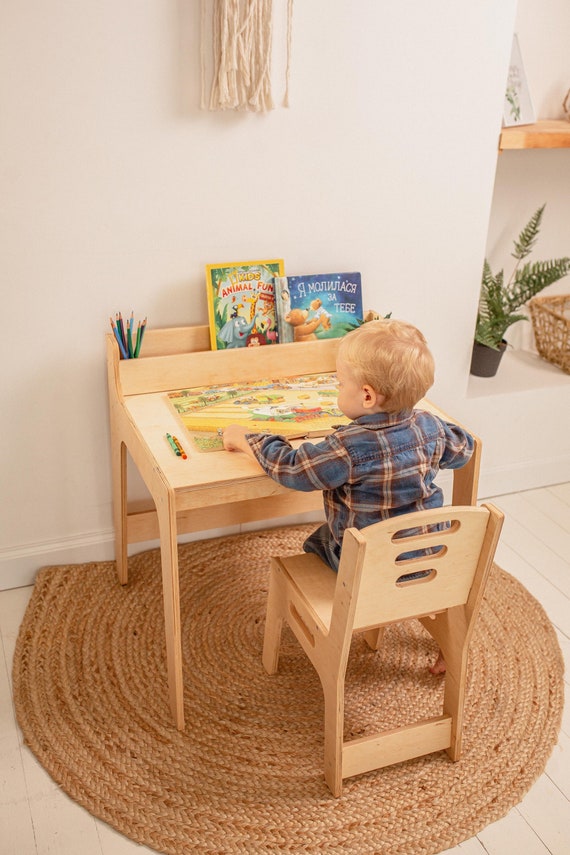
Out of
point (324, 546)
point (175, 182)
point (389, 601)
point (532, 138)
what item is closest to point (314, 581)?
point (324, 546)

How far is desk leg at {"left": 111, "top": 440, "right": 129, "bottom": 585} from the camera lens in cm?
213

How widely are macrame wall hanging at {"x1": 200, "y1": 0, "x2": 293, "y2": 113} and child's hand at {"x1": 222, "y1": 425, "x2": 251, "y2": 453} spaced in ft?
2.53

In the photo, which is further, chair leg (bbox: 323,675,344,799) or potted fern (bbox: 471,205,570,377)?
potted fern (bbox: 471,205,570,377)

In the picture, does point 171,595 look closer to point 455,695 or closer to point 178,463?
point 178,463

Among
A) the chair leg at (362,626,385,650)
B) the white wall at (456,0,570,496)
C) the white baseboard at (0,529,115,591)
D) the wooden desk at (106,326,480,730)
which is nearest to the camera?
the wooden desk at (106,326,480,730)

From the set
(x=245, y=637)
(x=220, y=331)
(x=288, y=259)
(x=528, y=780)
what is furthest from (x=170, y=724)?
(x=288, y=259)

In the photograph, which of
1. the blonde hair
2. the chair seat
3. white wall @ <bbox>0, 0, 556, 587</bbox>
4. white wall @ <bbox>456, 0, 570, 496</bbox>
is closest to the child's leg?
the chair seat

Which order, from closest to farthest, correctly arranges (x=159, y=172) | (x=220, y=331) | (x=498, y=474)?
(x=159, y=172), (x=220, y=331), (x=498, y=474)

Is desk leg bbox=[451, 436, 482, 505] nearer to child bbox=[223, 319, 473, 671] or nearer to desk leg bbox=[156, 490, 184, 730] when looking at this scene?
child bbox=[223, 319, 473, 671]

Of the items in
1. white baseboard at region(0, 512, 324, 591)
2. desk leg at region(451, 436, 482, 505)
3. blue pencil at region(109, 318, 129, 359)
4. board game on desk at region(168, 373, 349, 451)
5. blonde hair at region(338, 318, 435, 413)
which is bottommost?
white baseboard at region(0, 512, 324, 591)

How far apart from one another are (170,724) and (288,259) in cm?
118

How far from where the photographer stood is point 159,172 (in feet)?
6.40

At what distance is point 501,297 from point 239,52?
3.78 feet

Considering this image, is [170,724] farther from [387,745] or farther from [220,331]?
→ [220,331]
